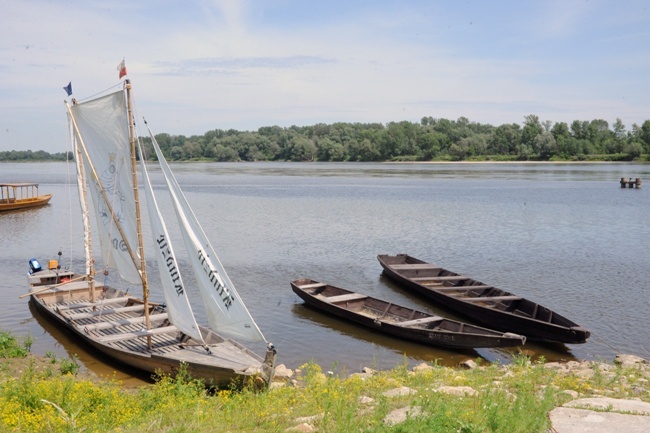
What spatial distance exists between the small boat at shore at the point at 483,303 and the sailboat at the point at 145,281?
10014mm

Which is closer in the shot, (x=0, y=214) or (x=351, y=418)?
(x=351, y=418)

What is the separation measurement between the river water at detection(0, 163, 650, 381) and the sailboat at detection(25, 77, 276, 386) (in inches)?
45.7

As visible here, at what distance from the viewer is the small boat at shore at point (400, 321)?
2019 cm

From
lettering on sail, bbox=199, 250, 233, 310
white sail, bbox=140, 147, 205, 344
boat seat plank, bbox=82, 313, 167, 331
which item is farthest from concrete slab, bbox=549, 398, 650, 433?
Answer: boat seat plank, bbox=82, 313, 167, 331

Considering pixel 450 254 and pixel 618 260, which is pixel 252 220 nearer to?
pixel 450 254

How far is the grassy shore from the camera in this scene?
9898 mm

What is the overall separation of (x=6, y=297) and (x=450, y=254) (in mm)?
26209

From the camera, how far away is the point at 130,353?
17906 mm

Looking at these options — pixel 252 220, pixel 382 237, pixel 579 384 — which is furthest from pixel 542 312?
pixel 252 220

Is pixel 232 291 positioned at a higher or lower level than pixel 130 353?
higher

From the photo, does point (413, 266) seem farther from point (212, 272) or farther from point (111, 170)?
point (111, 170)

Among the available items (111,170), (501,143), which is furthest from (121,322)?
(501,143)

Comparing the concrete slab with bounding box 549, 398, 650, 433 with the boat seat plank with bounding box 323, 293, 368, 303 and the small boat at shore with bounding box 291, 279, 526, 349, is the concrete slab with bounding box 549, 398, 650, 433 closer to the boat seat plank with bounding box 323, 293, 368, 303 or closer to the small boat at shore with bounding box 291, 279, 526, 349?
the small boat at shore with bounding box 291, 279, 526, 349

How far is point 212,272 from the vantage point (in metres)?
16.4
